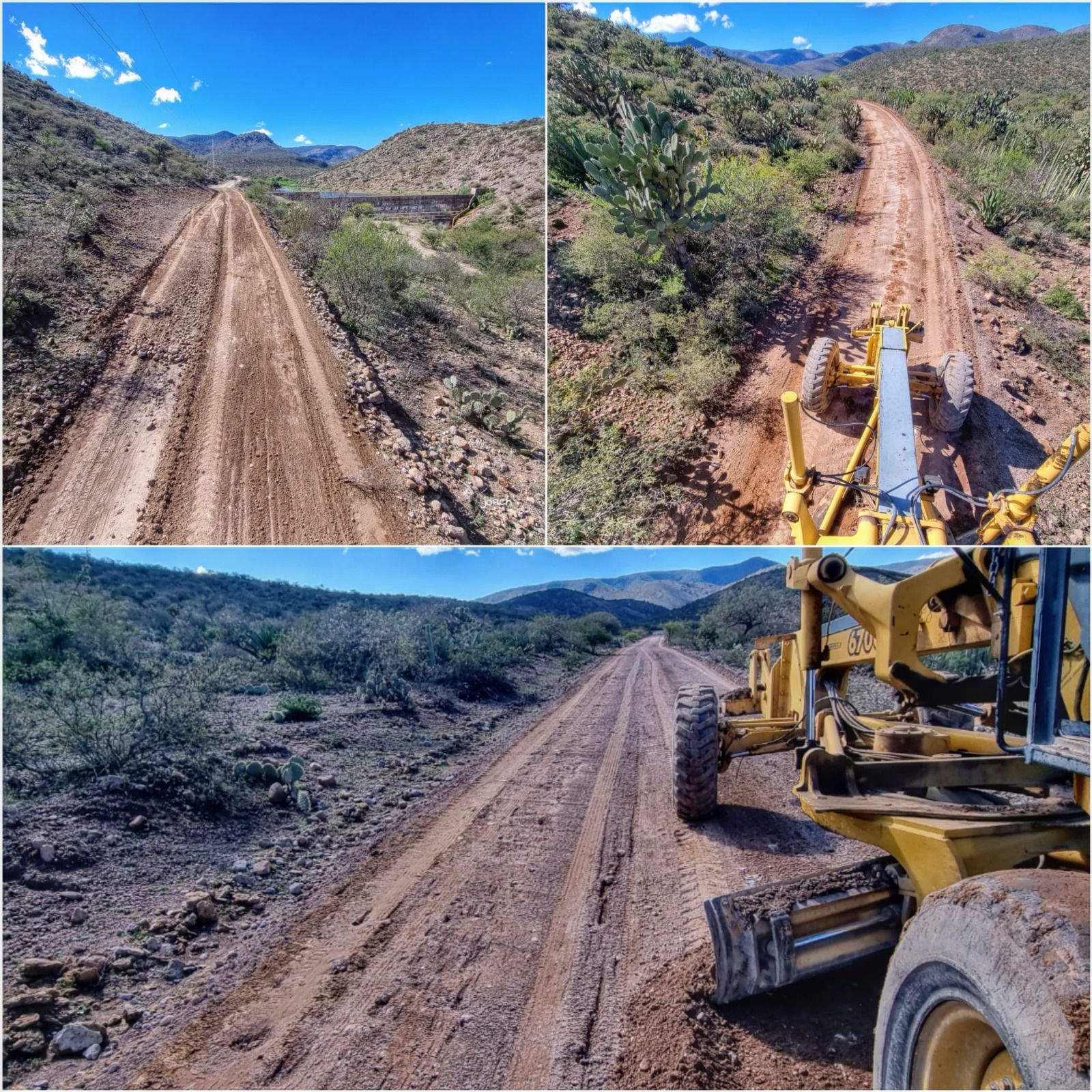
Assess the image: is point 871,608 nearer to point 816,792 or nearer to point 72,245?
point 816,792

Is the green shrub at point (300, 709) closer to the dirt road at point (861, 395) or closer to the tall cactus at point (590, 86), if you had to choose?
the dirt road at point (861, 395)

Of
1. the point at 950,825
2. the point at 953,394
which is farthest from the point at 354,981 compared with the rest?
the point at 953,394

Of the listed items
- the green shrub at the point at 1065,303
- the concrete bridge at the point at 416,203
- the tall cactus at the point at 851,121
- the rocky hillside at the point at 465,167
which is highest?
the rocky hillside at the point at 465,167

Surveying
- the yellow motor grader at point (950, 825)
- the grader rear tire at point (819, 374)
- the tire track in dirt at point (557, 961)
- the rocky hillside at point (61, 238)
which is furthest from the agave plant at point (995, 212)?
the rocky hillside at point (61, 238)

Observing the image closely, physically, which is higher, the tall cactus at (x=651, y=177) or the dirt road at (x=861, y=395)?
the tall cactus at (x=651, y=177)

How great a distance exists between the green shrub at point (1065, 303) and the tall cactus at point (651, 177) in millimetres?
5609

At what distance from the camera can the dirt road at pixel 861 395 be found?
6.69m

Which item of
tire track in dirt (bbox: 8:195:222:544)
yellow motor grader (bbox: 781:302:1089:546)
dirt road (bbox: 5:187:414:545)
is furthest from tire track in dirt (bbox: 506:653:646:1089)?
tire track in dirt (bbox: 8:195:222:544)

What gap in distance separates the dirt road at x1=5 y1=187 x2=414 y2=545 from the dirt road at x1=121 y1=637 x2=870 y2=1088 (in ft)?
10.9

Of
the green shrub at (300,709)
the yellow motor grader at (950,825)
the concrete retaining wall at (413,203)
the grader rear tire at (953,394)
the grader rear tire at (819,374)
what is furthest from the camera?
the concrete retaining wall at (413,203)

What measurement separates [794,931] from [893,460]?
3921 millimetres

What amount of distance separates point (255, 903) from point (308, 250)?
54.0 ft

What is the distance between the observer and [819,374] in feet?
23.9

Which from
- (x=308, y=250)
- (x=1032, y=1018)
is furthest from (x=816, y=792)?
(x=308, y=250)
